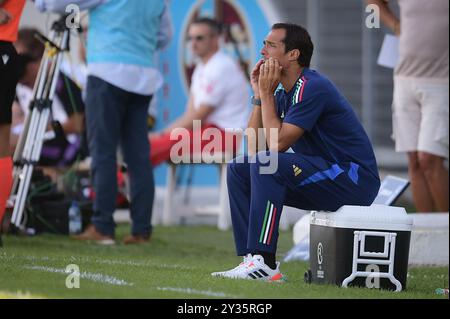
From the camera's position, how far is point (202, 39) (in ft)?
38.1

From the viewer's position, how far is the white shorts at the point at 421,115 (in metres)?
8.94

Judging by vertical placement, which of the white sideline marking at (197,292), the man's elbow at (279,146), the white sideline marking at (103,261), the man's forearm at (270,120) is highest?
the man's forearm at (270,120)

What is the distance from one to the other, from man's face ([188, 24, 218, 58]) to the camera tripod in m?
2.65

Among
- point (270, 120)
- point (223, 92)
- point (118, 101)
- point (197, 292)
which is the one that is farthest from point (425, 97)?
point (197, 292)

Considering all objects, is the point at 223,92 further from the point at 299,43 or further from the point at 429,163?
the point at 299,43

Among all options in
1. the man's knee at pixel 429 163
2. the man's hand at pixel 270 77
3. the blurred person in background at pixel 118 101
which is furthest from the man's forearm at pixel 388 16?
the man's hand at pixel 270 77

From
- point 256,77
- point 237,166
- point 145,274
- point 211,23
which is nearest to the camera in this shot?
point 145,274

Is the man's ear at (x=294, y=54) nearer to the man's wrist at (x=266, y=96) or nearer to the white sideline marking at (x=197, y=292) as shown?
the man's wrist at (x=266, y=96)

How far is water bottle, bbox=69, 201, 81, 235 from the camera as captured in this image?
9531 mm

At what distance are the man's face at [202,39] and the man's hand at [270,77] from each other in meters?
5.38

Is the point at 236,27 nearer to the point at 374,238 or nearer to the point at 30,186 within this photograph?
the point at 30,186

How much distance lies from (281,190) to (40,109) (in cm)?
352

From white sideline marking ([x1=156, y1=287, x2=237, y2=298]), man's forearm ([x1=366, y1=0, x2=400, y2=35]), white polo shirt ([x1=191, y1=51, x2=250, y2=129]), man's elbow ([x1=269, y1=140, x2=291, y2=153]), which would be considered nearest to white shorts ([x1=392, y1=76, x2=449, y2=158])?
man's forearm ([x1=366, y1=0, x2=400, y2=35])
